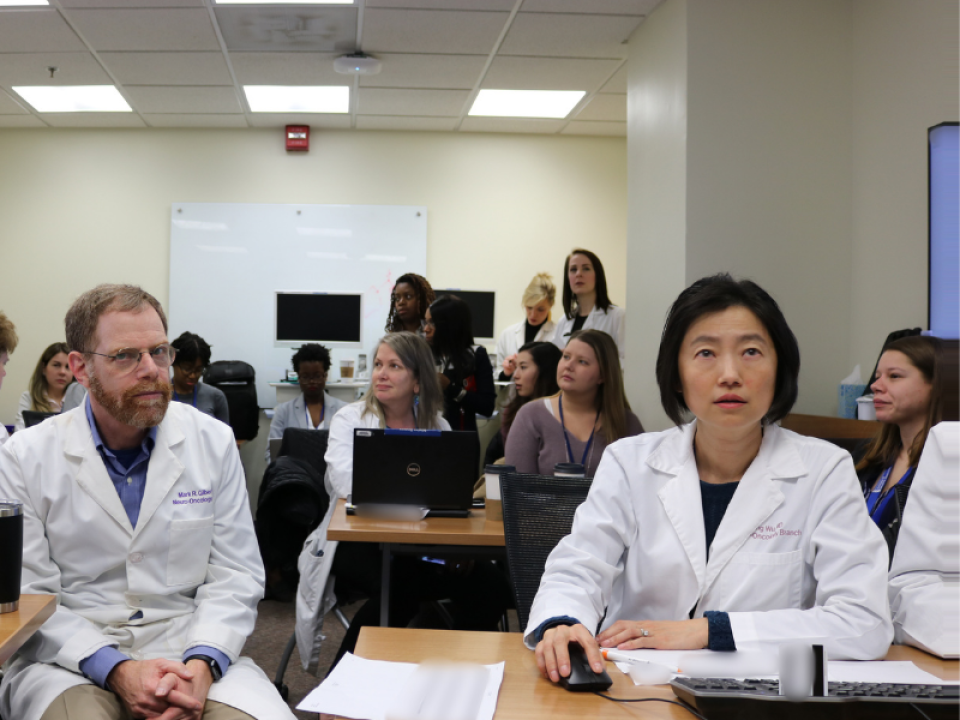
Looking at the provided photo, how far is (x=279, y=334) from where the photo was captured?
21.9ft

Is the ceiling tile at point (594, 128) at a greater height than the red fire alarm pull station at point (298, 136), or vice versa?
the ceiling tile at point (594, 128)

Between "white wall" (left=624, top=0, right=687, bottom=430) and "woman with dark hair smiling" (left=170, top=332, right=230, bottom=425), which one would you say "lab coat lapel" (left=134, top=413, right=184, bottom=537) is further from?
"woman with dark hair smiling" (left=170, top=332, right=230, bottom=425)

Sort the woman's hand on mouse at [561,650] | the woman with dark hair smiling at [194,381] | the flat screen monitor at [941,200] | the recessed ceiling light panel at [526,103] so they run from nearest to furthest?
the woman's hand on mouse at [561,650] < the flat screen monitor at [941,200] < the woman with dark hair smiling at [194,381] < the recessed ceiling light panel at [526,103]

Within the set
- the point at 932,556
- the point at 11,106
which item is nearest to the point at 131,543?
the point at 932,556

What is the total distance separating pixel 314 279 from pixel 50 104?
2264 mm

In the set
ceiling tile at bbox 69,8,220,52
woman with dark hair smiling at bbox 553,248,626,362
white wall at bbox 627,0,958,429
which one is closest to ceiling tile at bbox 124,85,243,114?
ceiling tile at bbox 69,8,220,52

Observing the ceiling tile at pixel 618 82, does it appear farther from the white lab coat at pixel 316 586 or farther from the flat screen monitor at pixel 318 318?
the white lab coat at pixel 316 586

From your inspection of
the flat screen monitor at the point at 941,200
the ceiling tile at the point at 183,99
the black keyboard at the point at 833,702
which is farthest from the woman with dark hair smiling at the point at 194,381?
the black keyboard at the point at 833,702

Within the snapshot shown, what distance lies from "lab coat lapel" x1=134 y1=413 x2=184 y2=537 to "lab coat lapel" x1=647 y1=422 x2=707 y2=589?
1.04m

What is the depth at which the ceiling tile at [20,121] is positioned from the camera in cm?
636

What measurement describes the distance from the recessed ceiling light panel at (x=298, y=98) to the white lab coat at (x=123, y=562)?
172 inches

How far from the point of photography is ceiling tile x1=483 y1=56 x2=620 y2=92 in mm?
5160

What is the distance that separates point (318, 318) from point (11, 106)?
8.78 ft

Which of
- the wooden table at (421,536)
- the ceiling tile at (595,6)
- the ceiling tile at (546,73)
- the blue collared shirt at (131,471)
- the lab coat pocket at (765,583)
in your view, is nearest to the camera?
the lab coat pocket at (765,583)
